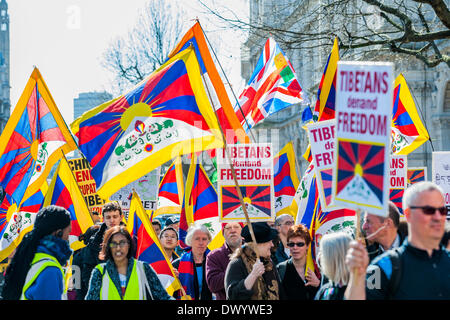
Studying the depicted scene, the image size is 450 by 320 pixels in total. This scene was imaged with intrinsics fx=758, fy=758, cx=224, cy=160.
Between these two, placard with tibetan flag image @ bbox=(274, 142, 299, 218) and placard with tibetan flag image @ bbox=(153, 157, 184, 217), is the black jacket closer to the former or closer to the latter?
placard with tibetan flag image @ bbox=(274, 142, 299, 218)

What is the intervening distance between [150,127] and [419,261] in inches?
141

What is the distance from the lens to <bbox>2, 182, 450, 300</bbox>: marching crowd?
422 cm

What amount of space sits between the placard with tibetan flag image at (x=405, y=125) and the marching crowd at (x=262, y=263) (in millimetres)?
3895

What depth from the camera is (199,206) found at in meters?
10.4

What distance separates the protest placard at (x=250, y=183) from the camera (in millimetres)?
8500

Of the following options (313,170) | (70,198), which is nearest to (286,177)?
(313,170)

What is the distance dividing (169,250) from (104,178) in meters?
2.50

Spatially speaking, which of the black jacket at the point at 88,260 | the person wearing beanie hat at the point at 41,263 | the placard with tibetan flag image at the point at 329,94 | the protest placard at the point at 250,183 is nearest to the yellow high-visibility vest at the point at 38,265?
the person wearing beanie hat at the point at 41,263

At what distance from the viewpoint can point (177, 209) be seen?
1342 centimetres

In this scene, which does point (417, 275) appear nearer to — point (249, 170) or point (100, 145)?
point (100, 145)

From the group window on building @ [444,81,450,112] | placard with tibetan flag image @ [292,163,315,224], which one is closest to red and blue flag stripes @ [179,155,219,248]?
placard with tibetan flag image @ [292,163,315,224]

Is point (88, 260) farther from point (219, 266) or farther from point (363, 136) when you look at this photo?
point (363, 136)

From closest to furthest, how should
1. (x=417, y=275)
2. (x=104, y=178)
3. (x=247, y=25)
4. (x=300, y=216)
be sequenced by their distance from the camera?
(x=417, y=275) → (x=104, y=178) → (x=300, y=216) → (x=247, y=25)
